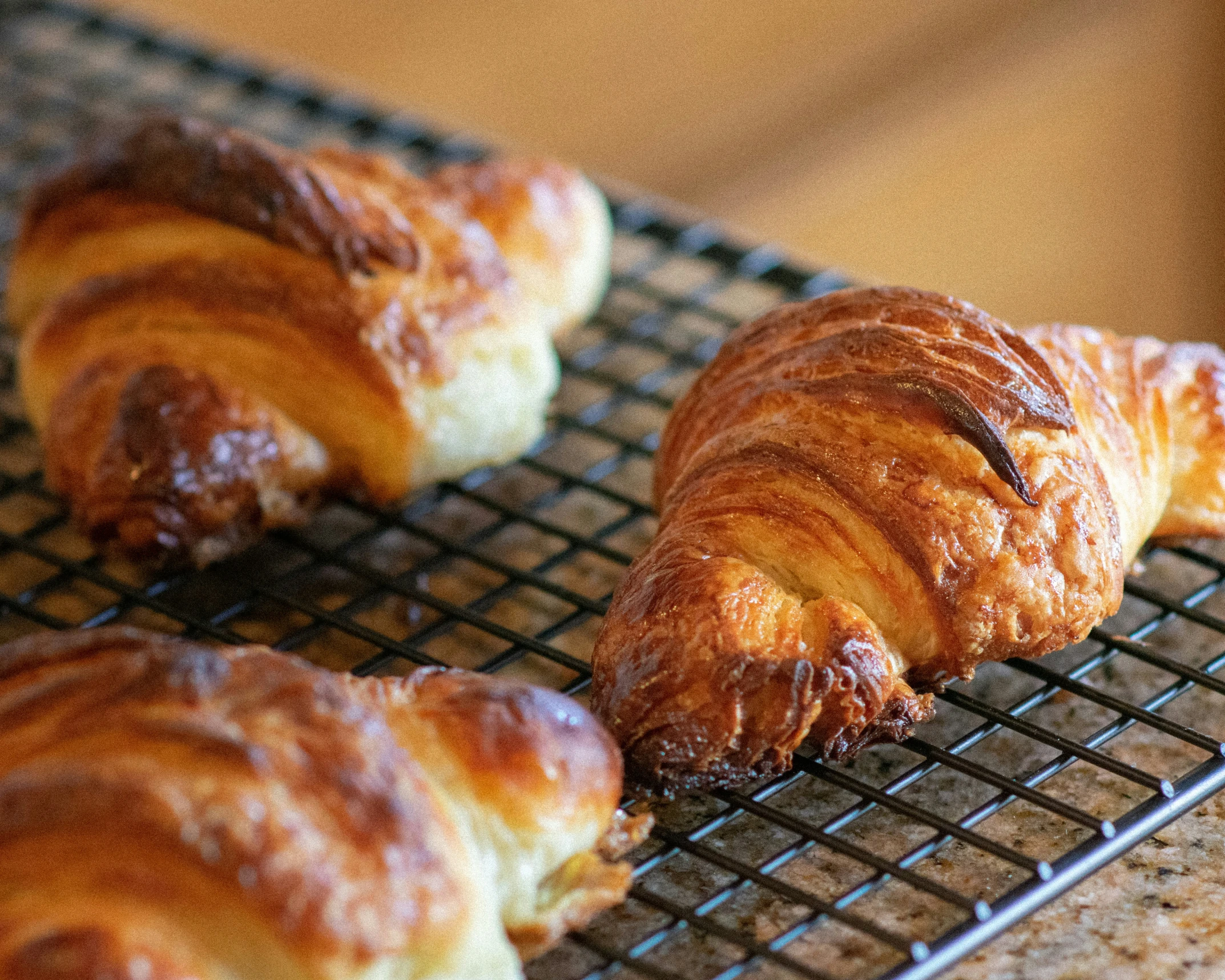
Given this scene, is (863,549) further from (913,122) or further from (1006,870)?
(913,122)

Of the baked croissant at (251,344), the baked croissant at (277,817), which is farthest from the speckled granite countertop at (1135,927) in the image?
the baked croissant at (251,344)

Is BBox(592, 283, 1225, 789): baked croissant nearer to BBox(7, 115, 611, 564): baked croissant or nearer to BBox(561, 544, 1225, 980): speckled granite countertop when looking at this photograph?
BBox(561, 544, 1225, 980): speckled granite countertop

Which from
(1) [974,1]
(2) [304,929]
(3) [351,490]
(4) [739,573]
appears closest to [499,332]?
(3) [351,490]

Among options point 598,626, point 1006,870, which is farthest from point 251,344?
point 1006,870

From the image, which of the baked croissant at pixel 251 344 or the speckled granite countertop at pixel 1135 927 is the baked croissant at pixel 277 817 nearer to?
the speckled granite countertop at pixel 1135 927

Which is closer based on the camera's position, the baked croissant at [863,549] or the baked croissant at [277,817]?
the baked croissant at [277,817]

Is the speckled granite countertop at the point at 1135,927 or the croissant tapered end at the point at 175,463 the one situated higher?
the speckled granite countertop at the point at 1135,927

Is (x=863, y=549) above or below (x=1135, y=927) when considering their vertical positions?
above
